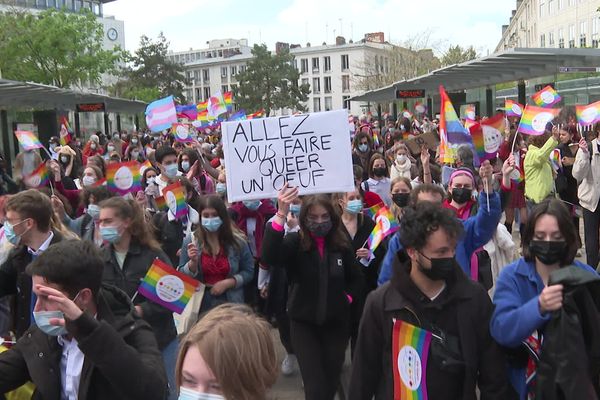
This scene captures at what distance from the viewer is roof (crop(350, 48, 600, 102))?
15.6 metres

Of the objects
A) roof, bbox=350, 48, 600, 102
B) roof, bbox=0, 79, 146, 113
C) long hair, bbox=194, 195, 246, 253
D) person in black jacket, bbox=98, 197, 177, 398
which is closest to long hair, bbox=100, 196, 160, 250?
person in black jacket, bbox=98, 197, 177, 398

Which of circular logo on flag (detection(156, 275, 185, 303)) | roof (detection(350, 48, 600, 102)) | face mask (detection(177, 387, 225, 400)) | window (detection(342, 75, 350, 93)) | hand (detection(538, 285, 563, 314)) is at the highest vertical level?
window (detection(342, 75, 350, 93))

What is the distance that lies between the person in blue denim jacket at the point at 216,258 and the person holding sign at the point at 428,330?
2.18 metres

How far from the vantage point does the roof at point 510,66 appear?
15.6 metres

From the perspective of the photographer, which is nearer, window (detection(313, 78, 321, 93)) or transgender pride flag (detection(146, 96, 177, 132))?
transgender pride flag (detection(146, 96, 177, 132))

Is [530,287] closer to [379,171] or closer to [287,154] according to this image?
[287,154]

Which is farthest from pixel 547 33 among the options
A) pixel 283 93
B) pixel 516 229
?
pixel 516 229

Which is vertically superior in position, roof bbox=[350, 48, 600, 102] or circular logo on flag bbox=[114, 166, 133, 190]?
roof bbox=[350, 48, 600, 102]

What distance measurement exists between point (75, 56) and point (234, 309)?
143ft

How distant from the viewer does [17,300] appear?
4121mm

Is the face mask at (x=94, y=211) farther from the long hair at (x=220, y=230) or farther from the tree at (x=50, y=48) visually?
the tree at (x=50, y=48)

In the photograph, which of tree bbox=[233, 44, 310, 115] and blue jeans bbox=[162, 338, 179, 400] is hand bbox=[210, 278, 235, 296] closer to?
blue jeans bbox=[162, 338, 179, 400]

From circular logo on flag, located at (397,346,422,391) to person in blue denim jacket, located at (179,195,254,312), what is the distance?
2334 mm

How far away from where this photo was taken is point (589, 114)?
1002 cm
